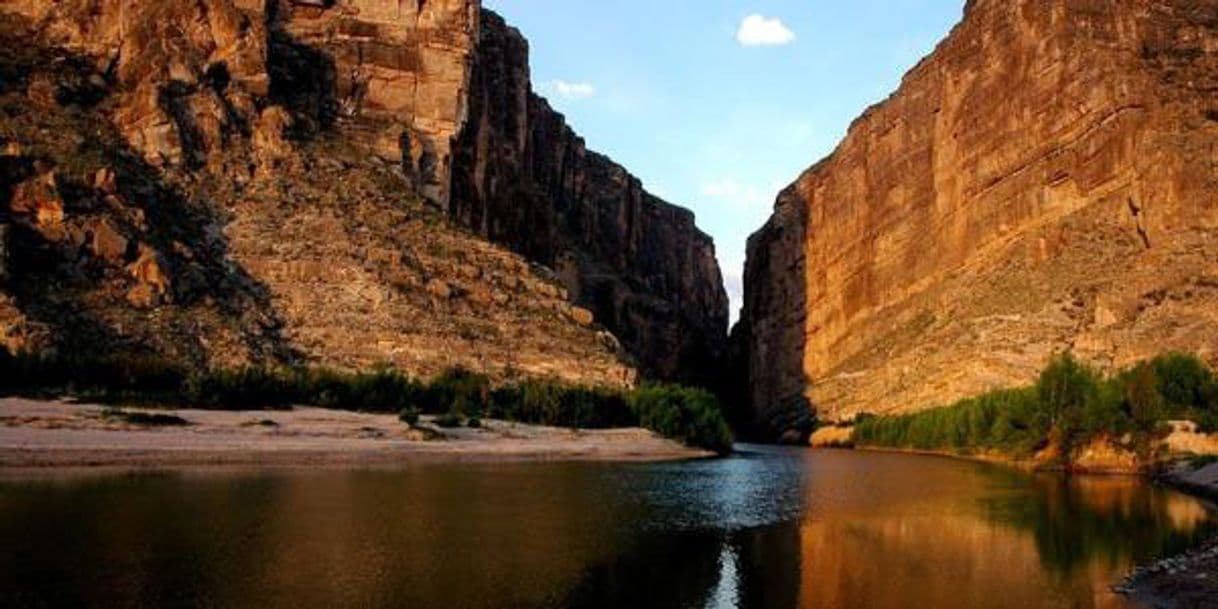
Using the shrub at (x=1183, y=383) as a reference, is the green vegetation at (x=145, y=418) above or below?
below

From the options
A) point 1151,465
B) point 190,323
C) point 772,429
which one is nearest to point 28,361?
point 190,323

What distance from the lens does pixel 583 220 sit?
15175 centimetres

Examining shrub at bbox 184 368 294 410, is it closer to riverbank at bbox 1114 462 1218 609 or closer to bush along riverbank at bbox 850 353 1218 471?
bush along riverbank at bbox 850 353 1218 471

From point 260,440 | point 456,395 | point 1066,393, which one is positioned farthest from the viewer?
point 456,395

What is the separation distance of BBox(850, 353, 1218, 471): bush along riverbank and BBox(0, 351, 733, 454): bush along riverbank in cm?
1903

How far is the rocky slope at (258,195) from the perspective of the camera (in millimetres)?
56094

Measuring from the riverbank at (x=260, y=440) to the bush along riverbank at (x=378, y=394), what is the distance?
5.02ft

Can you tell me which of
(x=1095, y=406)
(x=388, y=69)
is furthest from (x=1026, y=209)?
(x=388, y=69)

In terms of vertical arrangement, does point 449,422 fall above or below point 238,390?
below

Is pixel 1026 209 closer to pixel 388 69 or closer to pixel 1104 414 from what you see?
pixel 1104 414

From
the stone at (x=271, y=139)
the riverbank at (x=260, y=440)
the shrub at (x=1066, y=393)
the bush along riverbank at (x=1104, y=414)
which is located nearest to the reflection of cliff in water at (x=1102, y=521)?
the bush along riverbank at (x=1104, y=414)

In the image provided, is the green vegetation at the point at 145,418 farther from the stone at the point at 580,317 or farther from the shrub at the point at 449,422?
the stone at the point at 580,317

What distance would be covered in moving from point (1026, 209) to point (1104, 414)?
40970mm

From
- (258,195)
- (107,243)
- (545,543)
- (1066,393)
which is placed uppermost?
(258,195)
